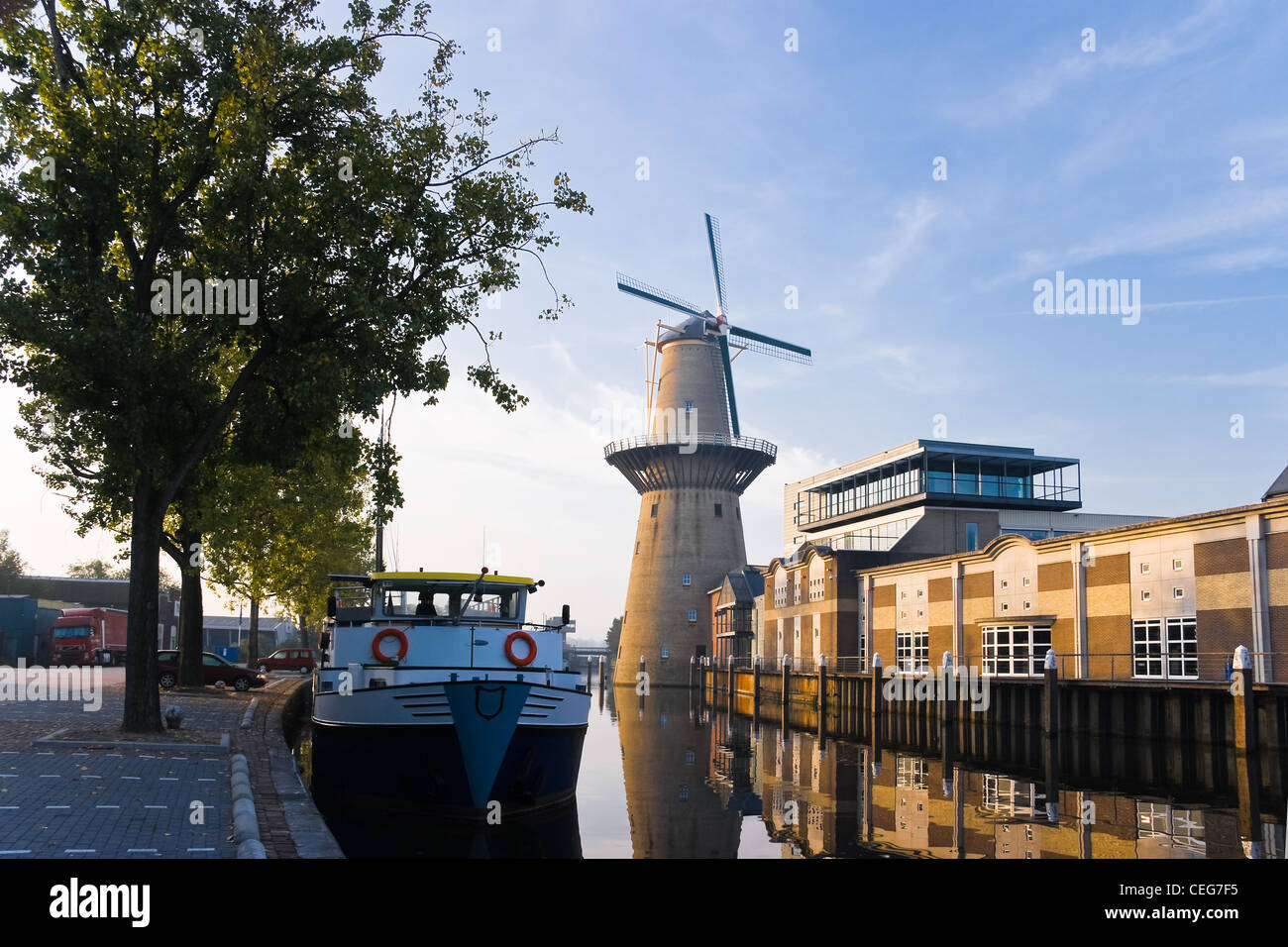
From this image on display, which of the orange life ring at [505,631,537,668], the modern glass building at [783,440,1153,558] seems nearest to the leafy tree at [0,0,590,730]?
the orange life ring at [505,631,537,668]

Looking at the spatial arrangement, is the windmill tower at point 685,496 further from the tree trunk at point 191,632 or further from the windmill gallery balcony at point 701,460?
the tree trunk at point 191,632

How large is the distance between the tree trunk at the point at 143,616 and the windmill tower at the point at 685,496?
203 ft

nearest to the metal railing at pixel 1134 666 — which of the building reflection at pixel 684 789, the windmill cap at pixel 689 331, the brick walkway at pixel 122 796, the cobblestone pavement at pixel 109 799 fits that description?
the building reflection at pixel 684 789

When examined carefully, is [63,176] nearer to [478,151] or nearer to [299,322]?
[299,322]

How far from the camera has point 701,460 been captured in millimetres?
83000

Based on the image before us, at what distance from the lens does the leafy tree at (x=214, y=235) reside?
788 inches

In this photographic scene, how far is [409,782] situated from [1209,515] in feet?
92.9

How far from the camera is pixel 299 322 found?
21672mm

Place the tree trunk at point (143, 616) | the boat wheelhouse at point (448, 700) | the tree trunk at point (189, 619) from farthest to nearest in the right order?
the tree trunk at point (189, 619) < the tree trunk at point (143, 616) < the boat wheelhouse at point (448, 700)

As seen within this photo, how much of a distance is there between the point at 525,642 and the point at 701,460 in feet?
211

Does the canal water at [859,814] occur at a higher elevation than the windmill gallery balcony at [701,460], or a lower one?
lower

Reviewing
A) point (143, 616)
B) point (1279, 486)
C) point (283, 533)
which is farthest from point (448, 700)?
point (1279, 486)

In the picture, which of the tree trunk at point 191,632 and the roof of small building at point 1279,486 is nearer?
the tree trunk at point 191,632
